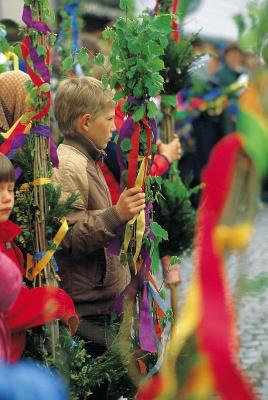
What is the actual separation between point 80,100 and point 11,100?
0.29 metres

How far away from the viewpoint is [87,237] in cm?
321

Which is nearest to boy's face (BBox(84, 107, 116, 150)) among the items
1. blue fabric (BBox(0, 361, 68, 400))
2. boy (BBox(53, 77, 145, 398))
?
boy (BBox(53, 77, 145, 398))

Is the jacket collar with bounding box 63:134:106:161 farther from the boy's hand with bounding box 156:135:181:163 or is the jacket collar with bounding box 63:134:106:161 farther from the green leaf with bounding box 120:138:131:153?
the boy's hand with bounding box 156:135:181:163

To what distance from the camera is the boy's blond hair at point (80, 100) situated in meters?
3.41

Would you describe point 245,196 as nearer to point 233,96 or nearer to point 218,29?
point 233,96

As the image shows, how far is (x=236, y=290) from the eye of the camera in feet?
4.08

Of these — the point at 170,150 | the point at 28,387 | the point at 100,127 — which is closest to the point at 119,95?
the point at 100,127

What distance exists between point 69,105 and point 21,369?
216 centimetres

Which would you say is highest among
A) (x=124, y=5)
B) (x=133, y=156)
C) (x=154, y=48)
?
(x=124, y=5)

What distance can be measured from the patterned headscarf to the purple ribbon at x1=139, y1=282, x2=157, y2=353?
0.86 meters

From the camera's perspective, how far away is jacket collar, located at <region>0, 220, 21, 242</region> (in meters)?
2.74

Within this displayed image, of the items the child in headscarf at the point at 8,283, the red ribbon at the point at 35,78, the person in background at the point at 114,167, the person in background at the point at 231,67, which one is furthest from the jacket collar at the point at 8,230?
the person in background at the point at 231,67

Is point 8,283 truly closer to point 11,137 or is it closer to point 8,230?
point 8,230

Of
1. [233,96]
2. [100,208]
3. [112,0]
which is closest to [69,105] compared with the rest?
[100,208]
